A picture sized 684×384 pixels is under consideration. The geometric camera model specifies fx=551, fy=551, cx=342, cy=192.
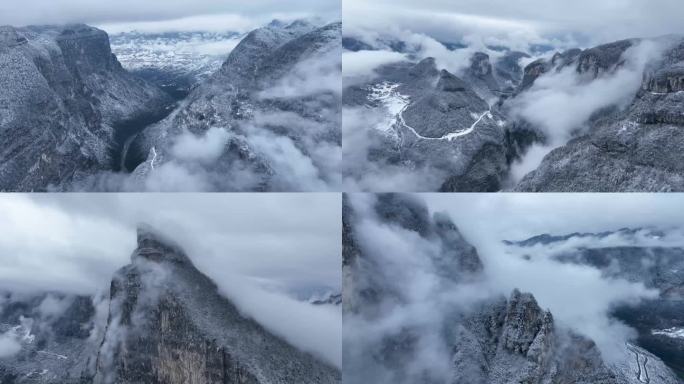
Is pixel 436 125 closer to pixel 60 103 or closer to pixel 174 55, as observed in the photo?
pixel 174 55

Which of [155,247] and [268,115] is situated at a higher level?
[268,115]

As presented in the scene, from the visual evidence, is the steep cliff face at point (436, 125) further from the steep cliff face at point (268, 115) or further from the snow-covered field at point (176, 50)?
the snow-covered field at point (176, 50)

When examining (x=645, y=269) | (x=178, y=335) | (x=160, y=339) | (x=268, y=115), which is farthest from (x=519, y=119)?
(x=160, y=339)

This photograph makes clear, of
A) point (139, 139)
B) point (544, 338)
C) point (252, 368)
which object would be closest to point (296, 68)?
point (139, 139)

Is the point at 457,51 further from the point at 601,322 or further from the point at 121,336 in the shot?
the point at 121,336

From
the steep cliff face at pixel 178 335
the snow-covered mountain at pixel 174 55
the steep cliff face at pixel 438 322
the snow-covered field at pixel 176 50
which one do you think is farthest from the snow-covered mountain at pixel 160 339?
the snow-covered field at pixel 176 50

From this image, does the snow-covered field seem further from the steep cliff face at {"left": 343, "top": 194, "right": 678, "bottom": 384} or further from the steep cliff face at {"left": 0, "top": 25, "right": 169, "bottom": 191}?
the steep cliff face at {"left": 343, "top": 194, "right": 678, "bottom": 384}

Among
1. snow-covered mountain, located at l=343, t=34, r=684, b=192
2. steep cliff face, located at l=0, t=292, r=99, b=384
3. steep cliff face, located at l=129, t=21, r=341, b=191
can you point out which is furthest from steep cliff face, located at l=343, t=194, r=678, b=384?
steep cliff face, located at l=0, t=292, r=99, b=384
